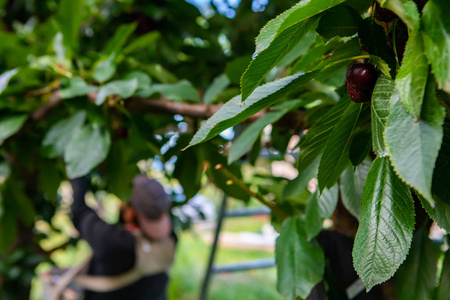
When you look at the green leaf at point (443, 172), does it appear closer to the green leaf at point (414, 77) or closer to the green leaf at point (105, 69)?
the green leaf at point (414, 77)

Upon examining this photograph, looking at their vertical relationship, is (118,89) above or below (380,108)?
below

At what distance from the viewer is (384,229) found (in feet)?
1.00

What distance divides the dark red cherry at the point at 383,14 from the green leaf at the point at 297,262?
0.93 feet

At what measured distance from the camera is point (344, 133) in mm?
347

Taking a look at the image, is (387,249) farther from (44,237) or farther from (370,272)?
(44,237)

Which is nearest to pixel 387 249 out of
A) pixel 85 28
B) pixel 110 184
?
pixel 110 184

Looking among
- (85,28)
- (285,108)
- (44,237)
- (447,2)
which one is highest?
(447,2)

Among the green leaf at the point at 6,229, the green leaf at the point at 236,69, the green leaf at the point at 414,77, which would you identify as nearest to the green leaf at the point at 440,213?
the green leaf at the point at 414,77

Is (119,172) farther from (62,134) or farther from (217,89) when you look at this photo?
Result: (217,89)

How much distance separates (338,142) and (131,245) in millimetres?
1290

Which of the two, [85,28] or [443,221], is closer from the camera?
[443,221]

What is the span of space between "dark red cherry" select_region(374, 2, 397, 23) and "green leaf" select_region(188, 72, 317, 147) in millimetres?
61

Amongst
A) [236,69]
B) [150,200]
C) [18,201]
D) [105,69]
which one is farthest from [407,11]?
[150,200]

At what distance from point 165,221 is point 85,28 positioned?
0.71 m
